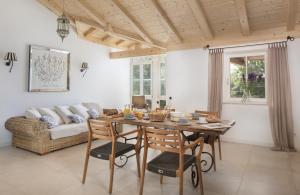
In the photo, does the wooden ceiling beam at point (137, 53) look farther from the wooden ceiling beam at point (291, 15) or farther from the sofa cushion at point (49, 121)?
the sofa cushion at point (49, 121)

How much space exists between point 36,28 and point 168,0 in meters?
3.13

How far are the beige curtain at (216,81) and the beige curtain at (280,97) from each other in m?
1.00

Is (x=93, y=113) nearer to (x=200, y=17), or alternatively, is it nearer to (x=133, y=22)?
(x=133, y=22)

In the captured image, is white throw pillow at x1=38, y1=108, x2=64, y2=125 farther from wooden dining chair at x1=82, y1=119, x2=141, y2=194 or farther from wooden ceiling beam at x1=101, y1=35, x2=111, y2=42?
wooden ceiling beam at x1=101, y1=35, x2=111, y2=42

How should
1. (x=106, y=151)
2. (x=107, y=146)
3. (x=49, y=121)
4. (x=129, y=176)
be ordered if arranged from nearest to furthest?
(x=106, y=151) < (x=107, y=146) < (x=129, y=176) < (x=49, y=121)

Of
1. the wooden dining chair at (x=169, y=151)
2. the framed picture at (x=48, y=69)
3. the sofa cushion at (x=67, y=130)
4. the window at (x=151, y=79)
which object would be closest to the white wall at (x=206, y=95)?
the window at (x=151, y=79)

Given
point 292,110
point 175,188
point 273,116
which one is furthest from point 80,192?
point 292,110

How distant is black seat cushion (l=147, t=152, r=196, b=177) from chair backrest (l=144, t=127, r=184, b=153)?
0.51ft

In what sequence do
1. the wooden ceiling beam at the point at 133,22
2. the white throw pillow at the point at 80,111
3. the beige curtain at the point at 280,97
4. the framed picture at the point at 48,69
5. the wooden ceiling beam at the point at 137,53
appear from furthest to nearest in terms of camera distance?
the wooden ceiling beam at the point at 137,53
the white throw pillow at the point at 80,111
the framed picture at the point at 48,69
the wooden ceiling beam at the point at 133,22
the beige curtain at the point at 280,97

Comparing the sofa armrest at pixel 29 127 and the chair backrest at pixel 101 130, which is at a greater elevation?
the chair backrest at pixel 101 130

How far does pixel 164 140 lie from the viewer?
2.18 m

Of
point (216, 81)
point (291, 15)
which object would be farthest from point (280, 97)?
point (291, 15)

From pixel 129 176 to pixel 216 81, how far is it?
311cm

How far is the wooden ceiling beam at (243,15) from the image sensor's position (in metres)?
3.71
